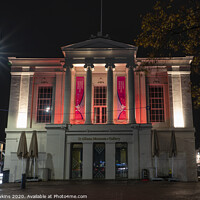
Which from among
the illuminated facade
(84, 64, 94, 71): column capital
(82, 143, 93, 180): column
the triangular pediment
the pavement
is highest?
the triangular pediment

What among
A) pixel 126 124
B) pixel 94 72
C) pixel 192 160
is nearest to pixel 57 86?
pixel 94 72

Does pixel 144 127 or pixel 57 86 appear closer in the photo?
pixel 144 127

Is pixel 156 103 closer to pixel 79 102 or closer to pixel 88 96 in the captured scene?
pixel 88 96

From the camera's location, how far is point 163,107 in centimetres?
2817

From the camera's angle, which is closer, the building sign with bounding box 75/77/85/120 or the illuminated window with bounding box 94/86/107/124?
the building sign with bounding box 75/77/85/120

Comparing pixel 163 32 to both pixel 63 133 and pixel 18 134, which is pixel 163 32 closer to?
pixel 63 133

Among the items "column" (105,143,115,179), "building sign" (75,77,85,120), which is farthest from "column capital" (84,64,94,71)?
"column" (105,143,115,179)

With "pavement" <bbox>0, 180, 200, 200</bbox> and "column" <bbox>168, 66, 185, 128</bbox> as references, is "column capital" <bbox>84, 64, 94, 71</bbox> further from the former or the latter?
"pavement" <bbox>0, 180, 200, 200</bbox>

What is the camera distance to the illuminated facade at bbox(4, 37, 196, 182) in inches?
961

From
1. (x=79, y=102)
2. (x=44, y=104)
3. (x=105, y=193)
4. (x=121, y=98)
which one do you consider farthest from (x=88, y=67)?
(x=105, y=193)

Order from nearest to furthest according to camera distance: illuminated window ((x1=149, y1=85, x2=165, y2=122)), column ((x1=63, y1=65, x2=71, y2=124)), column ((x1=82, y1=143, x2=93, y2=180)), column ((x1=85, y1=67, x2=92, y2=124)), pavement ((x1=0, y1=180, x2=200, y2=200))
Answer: pavement ((x1=0, y1=180, x2=200, y2=200)) → column ((x1=82, y1=143, x2=93, y2=180)) → column ((x1=85, y1=67, x2=92, y2=124)) → column ((x1=63, y1=65, x2=71, y2=124)) → illuminated window ((x1=149, y1=85, x2=165, y2=122))

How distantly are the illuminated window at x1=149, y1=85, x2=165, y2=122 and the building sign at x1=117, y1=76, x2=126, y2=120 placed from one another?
2.84 metres

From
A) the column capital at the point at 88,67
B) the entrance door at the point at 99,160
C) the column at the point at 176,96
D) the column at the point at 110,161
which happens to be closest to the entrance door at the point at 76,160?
the entrance door at the point at 99,160

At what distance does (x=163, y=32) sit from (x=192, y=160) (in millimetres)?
17008
